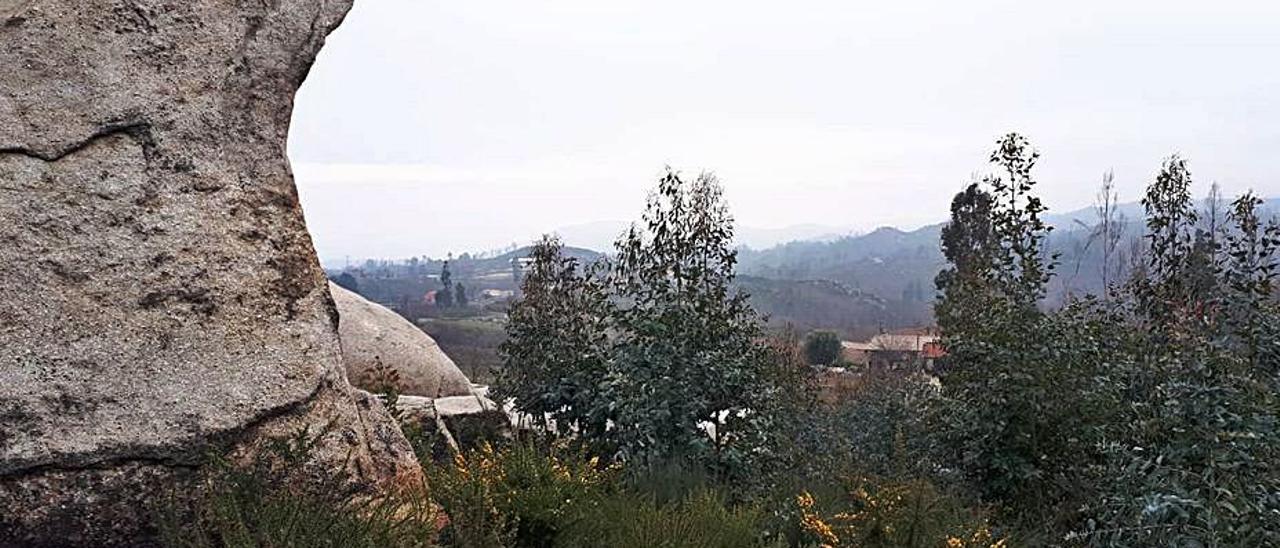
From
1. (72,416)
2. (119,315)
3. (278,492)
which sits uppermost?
(119,315)

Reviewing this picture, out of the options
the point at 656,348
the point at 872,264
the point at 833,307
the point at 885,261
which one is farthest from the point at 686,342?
the point at 885,261

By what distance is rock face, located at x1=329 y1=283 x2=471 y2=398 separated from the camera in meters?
9.72

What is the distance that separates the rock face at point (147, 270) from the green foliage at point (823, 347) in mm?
22246

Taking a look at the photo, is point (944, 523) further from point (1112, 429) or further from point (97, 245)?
point (97, 245)

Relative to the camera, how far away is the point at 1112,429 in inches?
211

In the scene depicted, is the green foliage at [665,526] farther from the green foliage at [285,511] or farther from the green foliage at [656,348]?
the green foliage at [656,348]

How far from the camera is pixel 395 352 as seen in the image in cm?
1003

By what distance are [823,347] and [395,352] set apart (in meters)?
18.7

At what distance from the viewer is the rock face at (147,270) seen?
3973mm

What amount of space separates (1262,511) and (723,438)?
340cm

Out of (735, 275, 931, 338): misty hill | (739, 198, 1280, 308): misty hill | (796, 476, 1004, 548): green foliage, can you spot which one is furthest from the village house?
(735, 275, 931, 338): misty hill

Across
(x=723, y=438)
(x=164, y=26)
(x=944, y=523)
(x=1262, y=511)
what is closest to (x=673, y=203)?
(x=723, y=438)

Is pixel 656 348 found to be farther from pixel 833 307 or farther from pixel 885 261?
A: pixel 885 261

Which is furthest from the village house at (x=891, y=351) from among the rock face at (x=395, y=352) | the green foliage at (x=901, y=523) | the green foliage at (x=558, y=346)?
the green foliage at (x=901, y=523)
